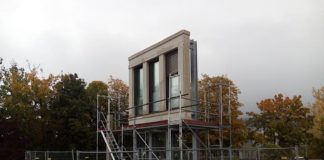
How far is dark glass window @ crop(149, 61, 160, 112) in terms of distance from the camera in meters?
23.2

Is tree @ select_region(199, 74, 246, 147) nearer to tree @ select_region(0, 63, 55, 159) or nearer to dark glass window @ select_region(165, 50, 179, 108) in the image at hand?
dark glass window @ select_region(165, 50, 179, 108)

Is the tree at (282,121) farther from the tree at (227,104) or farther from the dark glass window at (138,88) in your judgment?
the dark glass window at (138,88)

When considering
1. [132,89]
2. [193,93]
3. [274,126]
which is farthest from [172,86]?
[274,126]

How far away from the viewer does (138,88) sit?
2577 centimetres

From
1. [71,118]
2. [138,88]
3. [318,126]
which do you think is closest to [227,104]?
[318,126]

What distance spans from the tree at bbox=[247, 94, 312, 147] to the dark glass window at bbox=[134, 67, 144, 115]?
1913 centimetres

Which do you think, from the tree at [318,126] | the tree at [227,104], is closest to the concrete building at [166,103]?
the tree at [227,104]

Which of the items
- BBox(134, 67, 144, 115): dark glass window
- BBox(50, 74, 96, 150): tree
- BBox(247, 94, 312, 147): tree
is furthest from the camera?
BBox(247, 94, 312, 147): tree

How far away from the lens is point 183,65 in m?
20.4

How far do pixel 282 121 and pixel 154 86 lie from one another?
23.0 m

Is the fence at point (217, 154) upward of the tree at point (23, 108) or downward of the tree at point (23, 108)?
downward

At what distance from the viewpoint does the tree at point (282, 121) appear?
42.6 m

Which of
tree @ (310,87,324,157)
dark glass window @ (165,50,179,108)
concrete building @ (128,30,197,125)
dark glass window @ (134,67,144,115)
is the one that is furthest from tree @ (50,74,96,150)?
tree @ (310,87,324,157)

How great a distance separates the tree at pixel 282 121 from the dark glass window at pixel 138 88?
19127mm
